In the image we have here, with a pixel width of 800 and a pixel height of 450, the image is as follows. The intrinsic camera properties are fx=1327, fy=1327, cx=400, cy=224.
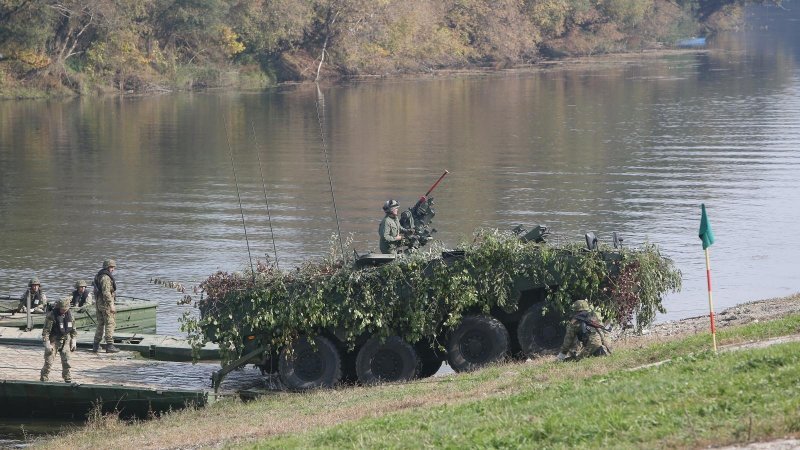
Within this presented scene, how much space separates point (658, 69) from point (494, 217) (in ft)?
214

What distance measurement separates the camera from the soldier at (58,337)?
2045 centimetres

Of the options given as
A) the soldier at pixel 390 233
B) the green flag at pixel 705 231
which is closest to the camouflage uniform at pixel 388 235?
the soldier at pixel 390 233

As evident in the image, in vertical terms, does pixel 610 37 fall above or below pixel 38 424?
above

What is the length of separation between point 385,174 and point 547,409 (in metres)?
34.5

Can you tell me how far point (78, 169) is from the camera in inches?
2008

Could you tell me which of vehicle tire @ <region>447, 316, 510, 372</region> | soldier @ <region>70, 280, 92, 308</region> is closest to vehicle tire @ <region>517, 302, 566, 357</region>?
vehicle tire @ <region>447, 316, 510, 372</region>

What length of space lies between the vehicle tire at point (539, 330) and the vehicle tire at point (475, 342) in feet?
0.93

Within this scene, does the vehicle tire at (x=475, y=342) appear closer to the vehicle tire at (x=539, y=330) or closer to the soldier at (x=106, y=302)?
the vehicle tire at (x=539, y=330)

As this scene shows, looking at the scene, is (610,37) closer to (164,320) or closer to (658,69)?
(658,69)

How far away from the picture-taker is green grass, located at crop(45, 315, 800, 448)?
40.0 feet

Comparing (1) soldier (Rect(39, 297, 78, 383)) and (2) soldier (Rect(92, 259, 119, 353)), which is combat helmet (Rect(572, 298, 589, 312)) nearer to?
(1) soldier (Rect(39, 297, 78, 383))

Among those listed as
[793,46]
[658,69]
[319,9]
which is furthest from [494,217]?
[793,46]

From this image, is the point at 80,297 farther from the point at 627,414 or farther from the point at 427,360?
the point at 627,414

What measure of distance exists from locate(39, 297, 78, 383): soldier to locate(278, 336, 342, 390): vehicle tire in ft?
10.8
